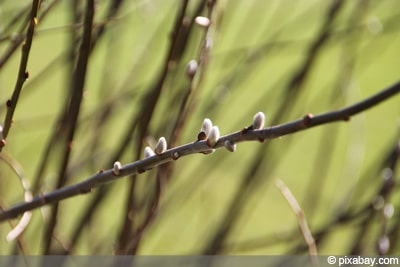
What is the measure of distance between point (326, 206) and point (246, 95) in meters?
0.60

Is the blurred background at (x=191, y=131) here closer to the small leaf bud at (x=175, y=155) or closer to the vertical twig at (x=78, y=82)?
the vertical twig at (x=78, y=82)

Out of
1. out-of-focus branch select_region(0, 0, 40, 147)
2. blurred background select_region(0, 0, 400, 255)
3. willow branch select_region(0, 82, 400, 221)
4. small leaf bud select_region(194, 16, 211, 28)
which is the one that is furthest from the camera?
blurred background select_region(0, 0, 400, 255)

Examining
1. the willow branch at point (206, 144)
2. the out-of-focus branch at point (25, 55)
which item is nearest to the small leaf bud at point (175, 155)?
the willow branch at point (206, 144)

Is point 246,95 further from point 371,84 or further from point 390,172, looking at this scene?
point 390,172

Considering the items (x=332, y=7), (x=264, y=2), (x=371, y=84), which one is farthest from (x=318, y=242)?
(x=371, y=84)

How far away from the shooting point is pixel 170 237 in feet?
4.74

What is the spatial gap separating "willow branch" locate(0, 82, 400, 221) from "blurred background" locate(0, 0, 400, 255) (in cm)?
8

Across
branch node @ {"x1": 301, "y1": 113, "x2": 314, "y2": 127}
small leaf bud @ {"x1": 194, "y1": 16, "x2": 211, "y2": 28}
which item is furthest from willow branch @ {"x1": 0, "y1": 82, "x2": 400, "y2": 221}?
small leaf bud @ {"x1": 194, "y1": 16, "x2": 211, "y2": 28}

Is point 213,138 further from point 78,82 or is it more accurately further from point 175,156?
point 78,82

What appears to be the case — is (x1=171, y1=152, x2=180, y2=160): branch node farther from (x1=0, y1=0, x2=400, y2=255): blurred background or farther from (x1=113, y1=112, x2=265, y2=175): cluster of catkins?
(x1=0, y1=0, x2=400, y2=255): blurred background

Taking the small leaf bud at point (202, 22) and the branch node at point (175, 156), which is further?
the small leaf bud at point (202, 22)

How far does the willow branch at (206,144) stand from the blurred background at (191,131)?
85 millimetres

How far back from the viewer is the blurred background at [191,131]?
0.65m

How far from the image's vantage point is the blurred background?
65 cm
